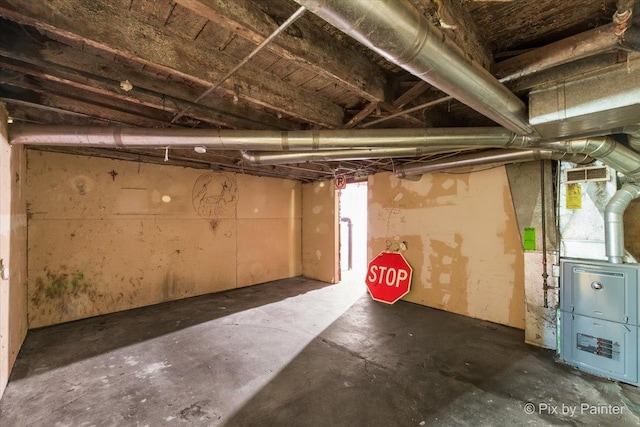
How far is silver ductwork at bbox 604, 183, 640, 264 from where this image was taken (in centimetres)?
216

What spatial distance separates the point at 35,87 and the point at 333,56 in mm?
2042

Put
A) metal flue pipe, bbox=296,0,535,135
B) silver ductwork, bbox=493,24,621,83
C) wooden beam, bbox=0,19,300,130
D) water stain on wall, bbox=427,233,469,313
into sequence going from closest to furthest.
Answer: metal flue pipe, bbox=296,0,535,135 → silver ductwork, bbox=493,24,621,83 → wooden beam, bbox=0,19,300,130 → water stain on wall, bbox=427,233,469,313

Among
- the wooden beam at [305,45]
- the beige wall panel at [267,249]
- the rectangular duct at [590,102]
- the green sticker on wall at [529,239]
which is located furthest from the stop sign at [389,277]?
the wooden beam at [305,45]

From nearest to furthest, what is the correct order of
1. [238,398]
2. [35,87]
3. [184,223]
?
[35,87]
[238,398]
[184,223]

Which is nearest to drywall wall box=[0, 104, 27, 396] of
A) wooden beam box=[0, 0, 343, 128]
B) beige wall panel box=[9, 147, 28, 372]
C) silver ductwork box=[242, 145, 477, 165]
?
beige wall panel box=[9, 147, 28, 372]

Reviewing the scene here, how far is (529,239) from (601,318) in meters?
0.88

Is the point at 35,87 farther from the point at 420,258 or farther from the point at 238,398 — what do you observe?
the point at 420,258

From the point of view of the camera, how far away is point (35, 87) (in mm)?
1781

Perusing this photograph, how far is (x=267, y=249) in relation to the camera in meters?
5.37

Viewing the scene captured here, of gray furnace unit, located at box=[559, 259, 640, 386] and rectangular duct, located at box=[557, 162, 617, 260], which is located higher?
rectangular duct, located at box=[557, 162, 617, 260]

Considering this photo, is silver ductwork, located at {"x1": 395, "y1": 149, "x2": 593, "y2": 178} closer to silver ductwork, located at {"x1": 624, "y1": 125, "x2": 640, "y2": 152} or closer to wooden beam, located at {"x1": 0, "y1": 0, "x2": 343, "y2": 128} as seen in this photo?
silver ductwork, located at {"x1": 624, "y1": 125, "x2": 640, "y2": 152}

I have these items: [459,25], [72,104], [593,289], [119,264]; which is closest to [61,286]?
[119,264]

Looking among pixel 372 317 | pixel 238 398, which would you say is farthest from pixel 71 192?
pixel 372 317

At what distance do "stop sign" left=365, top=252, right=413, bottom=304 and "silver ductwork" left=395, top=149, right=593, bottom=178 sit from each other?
1400 mm
